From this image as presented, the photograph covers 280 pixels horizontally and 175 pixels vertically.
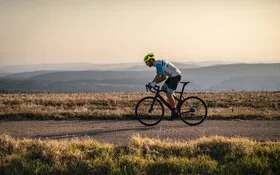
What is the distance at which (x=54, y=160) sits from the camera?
639 centimetres

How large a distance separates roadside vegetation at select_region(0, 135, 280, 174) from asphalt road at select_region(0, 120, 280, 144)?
132 centimetres

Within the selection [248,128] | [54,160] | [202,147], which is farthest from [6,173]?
[248,128]

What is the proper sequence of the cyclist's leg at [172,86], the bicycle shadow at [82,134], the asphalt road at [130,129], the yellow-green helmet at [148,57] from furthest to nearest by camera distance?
the cyclist's leg at [172,86]
the yellow-green helmet at [148,57]
the asphalt road at [130,129]
the bicycle shadow at [82,134]

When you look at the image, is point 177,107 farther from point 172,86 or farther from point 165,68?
point 165,68

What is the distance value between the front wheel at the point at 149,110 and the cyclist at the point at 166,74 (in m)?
0.54

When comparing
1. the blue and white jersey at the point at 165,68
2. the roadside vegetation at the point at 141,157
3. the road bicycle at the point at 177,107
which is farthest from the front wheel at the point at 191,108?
the roadside vegetation at the point at 141,157

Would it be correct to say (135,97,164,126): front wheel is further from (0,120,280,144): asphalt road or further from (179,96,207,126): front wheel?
(179,96,207,126): front wheel

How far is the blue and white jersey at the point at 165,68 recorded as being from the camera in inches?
409

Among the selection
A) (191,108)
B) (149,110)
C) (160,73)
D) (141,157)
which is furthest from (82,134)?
(191,108)

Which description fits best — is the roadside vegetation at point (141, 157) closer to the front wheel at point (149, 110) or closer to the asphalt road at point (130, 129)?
the asphalt road at point (130, 129)

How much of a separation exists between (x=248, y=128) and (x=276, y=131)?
0.85 meters

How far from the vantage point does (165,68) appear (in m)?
10.5

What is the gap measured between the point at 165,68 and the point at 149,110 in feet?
5.34

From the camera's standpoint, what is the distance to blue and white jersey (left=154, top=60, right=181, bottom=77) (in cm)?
1040
